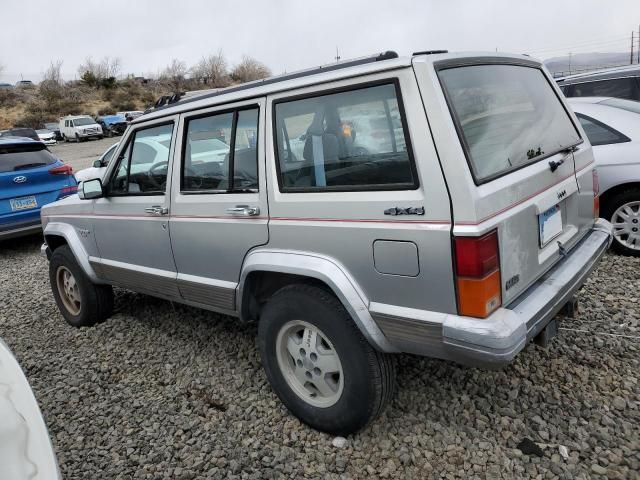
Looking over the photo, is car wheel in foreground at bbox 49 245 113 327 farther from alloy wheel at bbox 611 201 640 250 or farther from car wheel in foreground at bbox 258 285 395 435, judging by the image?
alloy wheel at bbox 611 201 640 250

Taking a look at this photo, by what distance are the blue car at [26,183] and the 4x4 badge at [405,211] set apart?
6795mm

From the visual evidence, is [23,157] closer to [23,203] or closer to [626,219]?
[23,203]

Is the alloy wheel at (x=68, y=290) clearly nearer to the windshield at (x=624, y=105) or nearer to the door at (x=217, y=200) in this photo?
the door at (x=217, y=200)

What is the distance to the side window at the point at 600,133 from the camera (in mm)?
4660

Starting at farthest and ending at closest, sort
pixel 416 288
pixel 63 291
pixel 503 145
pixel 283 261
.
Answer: pixel 63 291 < pixel 283 261 < pixel 503 145 < pixel 416 288

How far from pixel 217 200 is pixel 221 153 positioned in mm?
301

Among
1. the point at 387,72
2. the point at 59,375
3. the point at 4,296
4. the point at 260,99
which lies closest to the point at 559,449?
the point at 387,72

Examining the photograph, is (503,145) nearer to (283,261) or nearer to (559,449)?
(283,261)

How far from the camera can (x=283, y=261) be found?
102 inches

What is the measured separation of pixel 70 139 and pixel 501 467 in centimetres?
3810

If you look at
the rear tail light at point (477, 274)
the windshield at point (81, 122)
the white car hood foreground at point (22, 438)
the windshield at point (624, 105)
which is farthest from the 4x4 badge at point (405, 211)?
the windshield at point (81, 122)

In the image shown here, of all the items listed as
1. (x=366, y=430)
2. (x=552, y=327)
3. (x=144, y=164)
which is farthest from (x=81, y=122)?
(x=552, y=327)

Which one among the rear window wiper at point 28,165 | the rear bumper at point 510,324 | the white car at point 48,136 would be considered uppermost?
the white car at point 48,136

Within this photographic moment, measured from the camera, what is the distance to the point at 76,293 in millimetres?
4570
